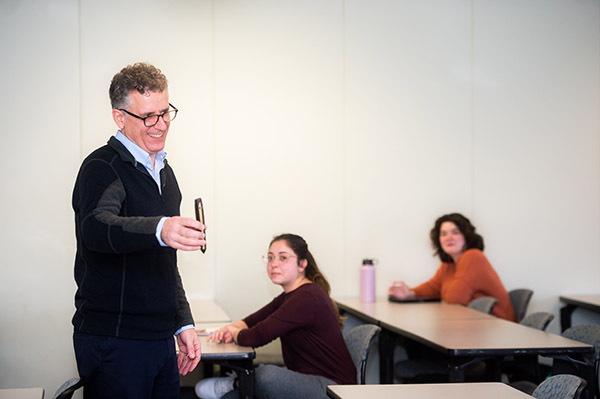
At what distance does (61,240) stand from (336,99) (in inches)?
78.6

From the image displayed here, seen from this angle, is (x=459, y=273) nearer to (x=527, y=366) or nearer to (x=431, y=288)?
(x=431, y=288)

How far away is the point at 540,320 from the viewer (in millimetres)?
3596

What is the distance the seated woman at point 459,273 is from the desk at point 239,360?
185 centimetres

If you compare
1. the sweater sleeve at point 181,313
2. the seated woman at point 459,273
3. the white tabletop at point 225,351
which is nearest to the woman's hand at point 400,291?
the seated woman at point 459,273

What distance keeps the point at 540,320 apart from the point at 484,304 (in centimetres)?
59

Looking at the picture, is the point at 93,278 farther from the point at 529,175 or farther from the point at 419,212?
the point at 529,175

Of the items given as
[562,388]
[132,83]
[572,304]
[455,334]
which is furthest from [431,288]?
[132,83]

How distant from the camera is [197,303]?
430cm

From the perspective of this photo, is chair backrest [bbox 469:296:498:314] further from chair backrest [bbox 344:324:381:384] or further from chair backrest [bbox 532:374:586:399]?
chair backrest [bbox 532:374:586:399]

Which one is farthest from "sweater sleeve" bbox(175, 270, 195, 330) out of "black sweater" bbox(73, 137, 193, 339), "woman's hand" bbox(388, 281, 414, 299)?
"woman's hand" bbox(388, 281, 414, 299)

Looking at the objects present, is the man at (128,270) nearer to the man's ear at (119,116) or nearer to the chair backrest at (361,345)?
the man's ear at (119,116)

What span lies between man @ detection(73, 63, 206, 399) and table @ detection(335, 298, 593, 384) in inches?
57.0

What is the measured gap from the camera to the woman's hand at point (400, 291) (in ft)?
14.8

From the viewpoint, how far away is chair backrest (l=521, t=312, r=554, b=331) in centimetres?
354
